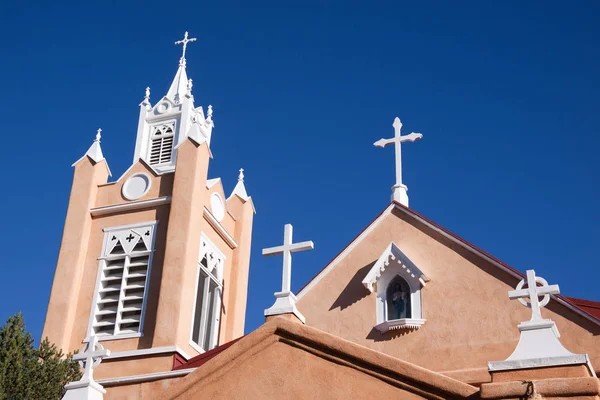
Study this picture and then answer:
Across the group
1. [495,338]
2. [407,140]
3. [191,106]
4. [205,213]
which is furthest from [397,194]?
[191,106]

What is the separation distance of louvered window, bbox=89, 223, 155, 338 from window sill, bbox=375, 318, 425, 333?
6493 mm

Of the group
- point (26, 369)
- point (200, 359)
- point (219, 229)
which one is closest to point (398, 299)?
point (200, 359)

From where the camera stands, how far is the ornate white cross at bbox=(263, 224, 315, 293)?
9344mm

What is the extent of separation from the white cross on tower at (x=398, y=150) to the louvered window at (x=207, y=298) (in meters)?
5.38

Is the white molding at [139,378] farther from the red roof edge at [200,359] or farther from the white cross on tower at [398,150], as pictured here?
the white cross on tower at [398,150]

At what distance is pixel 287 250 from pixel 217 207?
1153 centimetres

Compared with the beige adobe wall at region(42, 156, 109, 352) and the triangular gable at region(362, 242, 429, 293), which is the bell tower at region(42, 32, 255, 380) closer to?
the beige adobe wall at region(42, 156, 109, 352)

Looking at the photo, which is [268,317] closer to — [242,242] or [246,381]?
[246,381]

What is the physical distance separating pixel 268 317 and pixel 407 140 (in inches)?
314

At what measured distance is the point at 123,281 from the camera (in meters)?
18.7

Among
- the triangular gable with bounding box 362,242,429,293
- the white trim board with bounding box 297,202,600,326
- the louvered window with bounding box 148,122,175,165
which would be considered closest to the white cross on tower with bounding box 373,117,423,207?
the white trim board with bounding box 297,202,600,326

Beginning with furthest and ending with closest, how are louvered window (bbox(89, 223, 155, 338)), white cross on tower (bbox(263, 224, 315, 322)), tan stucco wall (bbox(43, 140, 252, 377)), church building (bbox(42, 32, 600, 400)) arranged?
louvered window (bbox(89, 223, 155, 338)) < tan stucco wall (bbox(43, 140, 252, 377)) < white cross on tower (bbox(263, 224, 315, 322)) < church building (bbox(42, 32, 600, 400))

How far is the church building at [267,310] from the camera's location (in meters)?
7.99

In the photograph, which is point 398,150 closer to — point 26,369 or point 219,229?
point 219,229
